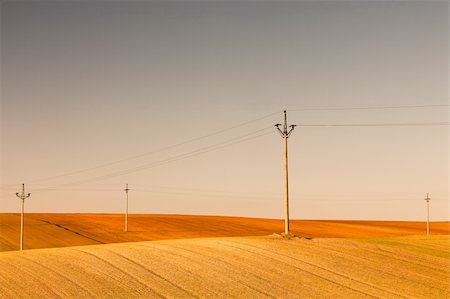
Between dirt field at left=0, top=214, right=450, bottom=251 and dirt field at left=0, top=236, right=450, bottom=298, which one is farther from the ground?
dirt field at left=0, top=236, right=450, bottom=298

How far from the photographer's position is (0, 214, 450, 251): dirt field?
66.4m

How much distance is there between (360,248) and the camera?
1385 inches

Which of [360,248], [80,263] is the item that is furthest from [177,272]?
[360,248]

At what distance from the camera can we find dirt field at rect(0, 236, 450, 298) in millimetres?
23547

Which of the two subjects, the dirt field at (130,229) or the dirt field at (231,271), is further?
the dirt field at (130,229)

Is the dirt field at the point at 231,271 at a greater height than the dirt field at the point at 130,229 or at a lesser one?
greater

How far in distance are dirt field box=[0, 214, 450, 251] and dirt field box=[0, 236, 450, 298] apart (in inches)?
1283

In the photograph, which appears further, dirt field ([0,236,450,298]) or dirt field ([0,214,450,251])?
dirt field ([0,214,450,251])

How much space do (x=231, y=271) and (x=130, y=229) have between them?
5131 centimetres

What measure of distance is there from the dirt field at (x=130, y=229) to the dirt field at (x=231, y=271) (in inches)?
1283

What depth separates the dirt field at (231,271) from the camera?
23547 millimetres

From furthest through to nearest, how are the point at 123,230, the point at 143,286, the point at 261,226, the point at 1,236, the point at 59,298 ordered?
the point at 261,226, the point at 123,230, the point at 1,236, the point at 143,286, the point at 59,298

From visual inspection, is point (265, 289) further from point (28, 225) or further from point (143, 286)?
point (28, 225)

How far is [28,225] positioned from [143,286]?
Result: 198ft
